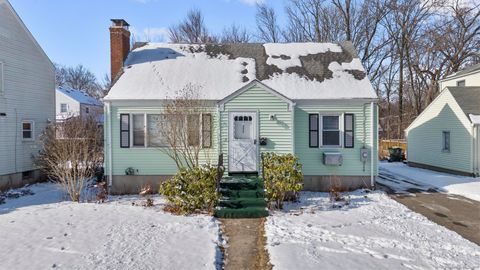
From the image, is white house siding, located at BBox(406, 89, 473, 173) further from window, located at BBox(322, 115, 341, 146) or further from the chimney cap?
the chimney cap

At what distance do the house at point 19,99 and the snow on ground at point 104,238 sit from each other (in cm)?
444

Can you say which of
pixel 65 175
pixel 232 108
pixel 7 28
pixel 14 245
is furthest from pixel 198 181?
pixel 7 28

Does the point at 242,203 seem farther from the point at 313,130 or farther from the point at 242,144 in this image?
the point at 313,130

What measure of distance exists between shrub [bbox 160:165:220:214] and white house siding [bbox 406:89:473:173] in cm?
1273

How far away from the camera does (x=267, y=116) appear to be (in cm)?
1164

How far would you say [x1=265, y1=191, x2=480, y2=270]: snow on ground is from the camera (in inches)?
222

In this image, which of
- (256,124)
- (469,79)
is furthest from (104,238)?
(469,79)

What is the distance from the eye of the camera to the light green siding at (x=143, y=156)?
11883 mm

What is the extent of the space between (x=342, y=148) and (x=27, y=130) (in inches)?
527

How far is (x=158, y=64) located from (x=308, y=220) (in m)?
8.99

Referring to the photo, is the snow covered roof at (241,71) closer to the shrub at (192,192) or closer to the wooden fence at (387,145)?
the shrub at (192,192)

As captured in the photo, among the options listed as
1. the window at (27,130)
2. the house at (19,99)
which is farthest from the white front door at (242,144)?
the window at (27,130)

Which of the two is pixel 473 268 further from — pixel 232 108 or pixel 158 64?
pixel 158 64

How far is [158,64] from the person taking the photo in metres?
13.6
